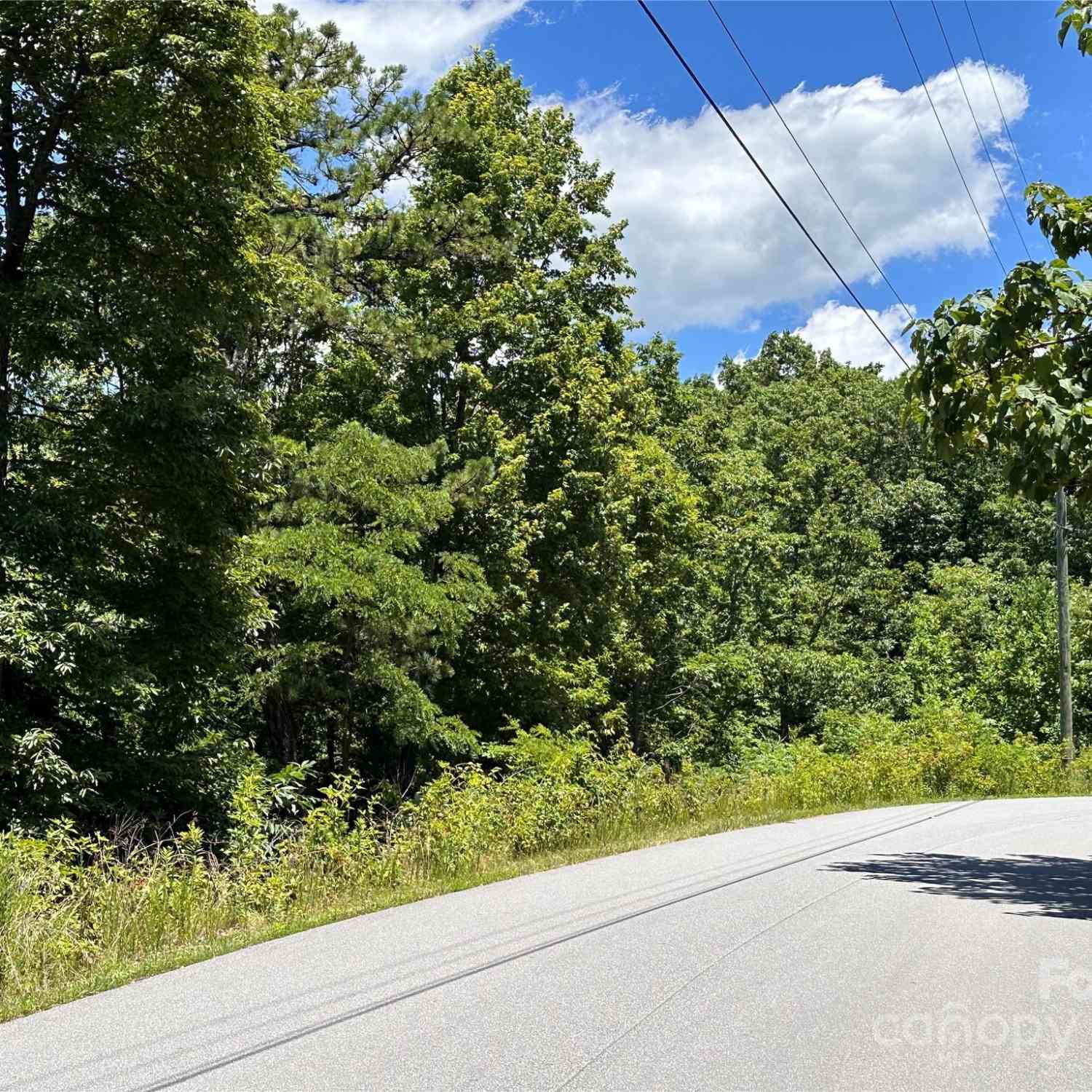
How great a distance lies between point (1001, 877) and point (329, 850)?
6.55 metres

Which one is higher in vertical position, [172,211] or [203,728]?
[172,211]

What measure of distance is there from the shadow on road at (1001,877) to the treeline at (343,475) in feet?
14.8

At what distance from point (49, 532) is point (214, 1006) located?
791 cm

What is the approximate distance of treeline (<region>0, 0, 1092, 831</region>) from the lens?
1259 cm

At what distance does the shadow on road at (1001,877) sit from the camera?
8945 mm

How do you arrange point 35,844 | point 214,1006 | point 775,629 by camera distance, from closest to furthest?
point 214,1006
point 35,844
point 775,629

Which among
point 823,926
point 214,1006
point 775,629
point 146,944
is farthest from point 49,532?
point 775,629

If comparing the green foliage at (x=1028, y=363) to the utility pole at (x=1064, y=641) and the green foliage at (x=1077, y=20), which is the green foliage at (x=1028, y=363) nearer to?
the green foliage at (x=1077, y=20)

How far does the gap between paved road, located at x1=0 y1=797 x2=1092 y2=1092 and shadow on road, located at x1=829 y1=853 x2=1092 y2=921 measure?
0.30ft

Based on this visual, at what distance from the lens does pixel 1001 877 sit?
34.7 feet

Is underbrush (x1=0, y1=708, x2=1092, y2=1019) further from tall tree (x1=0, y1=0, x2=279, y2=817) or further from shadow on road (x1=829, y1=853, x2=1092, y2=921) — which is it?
shadow on road (x1=829, y1=853, x2=1092, y2=921)

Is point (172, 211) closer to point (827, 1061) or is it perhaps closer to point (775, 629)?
point (827, 1061)

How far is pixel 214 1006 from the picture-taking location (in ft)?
18.4

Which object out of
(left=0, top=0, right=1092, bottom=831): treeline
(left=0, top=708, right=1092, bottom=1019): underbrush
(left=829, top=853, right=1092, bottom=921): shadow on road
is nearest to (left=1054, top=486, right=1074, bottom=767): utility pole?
(left=0, top=0, right=1092, bottom=831): treeline
